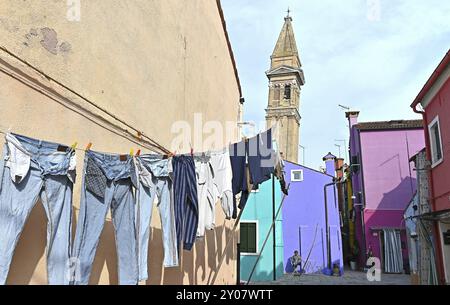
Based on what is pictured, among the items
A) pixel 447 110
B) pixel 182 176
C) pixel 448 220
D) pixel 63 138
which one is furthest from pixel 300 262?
pixel 63 138

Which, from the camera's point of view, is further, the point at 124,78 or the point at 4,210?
the point at 124,78

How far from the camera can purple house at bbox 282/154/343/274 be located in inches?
723

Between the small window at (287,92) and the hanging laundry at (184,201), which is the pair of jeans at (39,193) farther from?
the small window at (287,92)

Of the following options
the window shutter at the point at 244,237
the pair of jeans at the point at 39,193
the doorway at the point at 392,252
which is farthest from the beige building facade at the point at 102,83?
the doorway at the point at 392,252

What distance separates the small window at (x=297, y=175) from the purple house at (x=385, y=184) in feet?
11.6

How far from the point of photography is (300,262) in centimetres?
1786

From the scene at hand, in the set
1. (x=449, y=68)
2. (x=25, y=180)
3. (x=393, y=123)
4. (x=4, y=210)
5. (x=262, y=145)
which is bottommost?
(x=4, y=210)

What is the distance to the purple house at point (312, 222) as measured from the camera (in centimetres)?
1838

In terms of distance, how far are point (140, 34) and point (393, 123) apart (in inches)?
731

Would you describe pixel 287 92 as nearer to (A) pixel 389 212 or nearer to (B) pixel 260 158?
(A) pixel 389 212

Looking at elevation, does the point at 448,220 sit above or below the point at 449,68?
below

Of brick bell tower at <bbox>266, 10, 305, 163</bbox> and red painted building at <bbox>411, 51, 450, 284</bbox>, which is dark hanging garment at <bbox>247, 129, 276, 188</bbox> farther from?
brick bell tower at <bbox>266, 10, 305, 163</bbox>

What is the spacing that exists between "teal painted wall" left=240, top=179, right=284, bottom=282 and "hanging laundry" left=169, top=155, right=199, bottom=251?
38.9 ft
